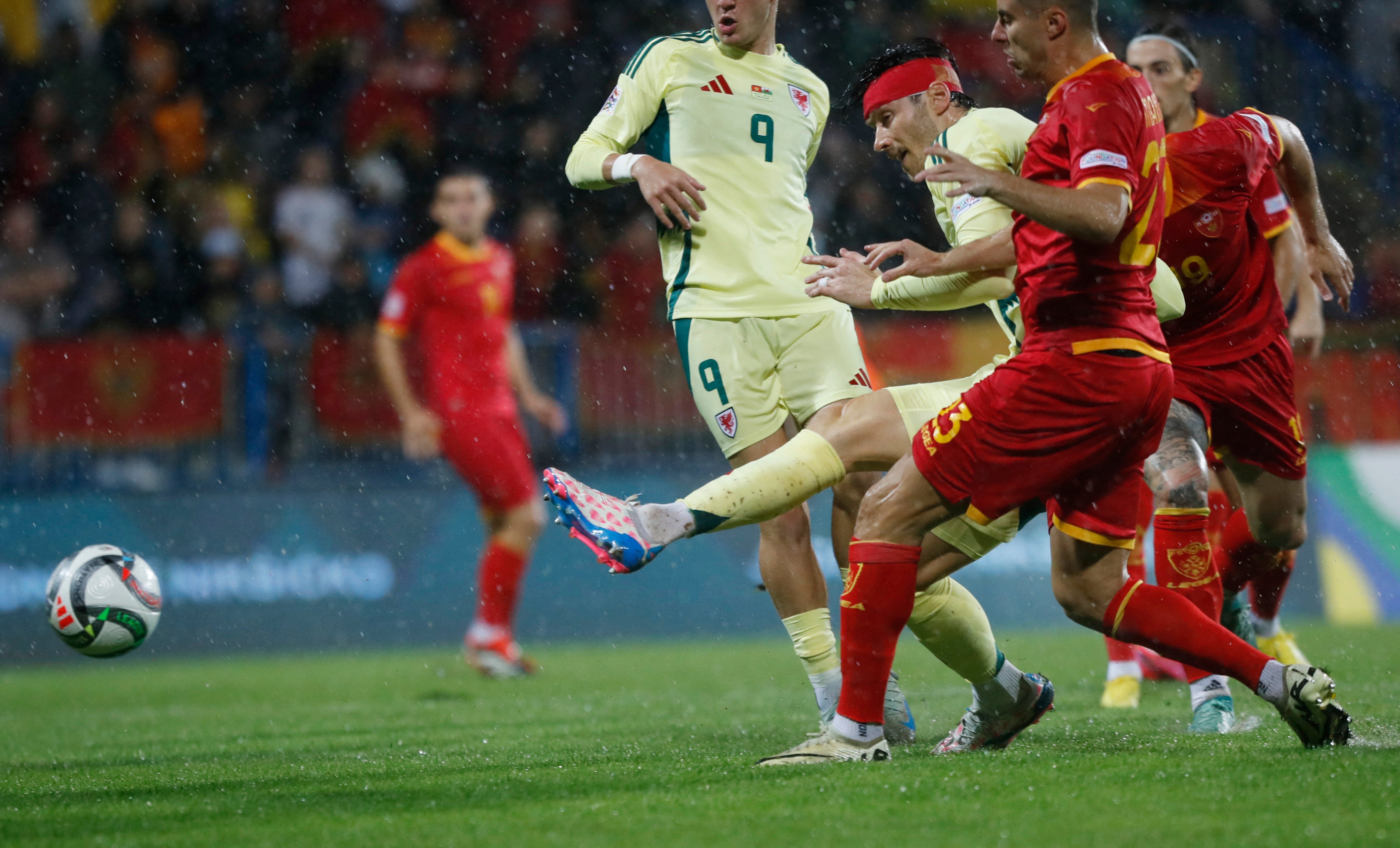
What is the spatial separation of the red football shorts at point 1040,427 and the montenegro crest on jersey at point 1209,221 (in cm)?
147

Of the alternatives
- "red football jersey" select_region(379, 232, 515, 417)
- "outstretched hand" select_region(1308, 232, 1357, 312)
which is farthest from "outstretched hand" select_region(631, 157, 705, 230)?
"red football jersey" select_region(379, 232, 515, 417)

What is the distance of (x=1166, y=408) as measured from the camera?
3.87 metres

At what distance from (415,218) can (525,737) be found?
8353 mm

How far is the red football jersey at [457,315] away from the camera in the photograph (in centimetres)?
921

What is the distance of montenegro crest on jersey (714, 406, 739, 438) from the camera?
494 cm

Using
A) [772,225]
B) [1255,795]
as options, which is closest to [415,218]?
[772,225]

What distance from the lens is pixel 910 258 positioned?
12.9 ft

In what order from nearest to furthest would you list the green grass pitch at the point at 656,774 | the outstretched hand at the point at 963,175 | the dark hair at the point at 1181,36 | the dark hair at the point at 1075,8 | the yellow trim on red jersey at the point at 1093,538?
the green grass pitch at the point at 656,774, the outstretched hand at the point at 963,175, the dark hair at the point at 1075,8, the yellow trim on red jersey at the point at 1093,538, the dark hair at the point at 1181,36

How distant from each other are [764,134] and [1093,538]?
1.95 m

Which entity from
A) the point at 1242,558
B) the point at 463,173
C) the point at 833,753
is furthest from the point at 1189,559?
the point at 463,173

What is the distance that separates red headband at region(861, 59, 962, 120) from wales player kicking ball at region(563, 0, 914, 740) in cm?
63

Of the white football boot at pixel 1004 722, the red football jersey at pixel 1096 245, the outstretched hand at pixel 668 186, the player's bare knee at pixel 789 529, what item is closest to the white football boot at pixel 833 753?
the white football boot at pixel 1004 722

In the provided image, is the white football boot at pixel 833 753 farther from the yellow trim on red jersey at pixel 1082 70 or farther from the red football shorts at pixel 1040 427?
the yellow trim on red jersey at pixel 1082 70

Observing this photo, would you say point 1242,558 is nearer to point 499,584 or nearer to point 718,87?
point 718,87
